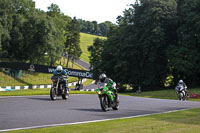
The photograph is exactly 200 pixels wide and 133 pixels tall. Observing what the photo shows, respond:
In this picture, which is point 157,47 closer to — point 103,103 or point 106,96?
point 106,96

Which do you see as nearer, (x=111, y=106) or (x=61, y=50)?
(x=111, y=106)

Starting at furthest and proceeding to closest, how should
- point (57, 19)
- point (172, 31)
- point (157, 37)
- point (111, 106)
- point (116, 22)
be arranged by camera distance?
point (57, 19) < point (116, 22) < point (172, 31) < point (157, 37) < point (111, 106)

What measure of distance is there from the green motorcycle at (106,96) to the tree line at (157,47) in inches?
1509

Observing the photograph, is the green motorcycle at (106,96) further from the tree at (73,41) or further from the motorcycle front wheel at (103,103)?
the tree at (73,41)

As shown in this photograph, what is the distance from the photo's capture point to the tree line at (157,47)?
54.6 metres

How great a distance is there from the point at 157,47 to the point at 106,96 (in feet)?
133

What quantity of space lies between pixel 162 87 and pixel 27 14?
38.1m

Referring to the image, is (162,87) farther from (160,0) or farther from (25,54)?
(25,54)

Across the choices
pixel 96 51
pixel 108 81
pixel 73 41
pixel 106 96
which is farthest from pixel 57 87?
pixel 73 41

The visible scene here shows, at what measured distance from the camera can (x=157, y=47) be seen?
55.6 metres

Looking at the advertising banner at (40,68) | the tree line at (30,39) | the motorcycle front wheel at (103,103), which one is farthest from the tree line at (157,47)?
the motorcycle front wheel at (103,103)

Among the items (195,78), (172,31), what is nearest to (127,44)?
(172,31)

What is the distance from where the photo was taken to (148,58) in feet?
188

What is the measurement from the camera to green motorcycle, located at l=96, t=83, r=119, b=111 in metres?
15.5
